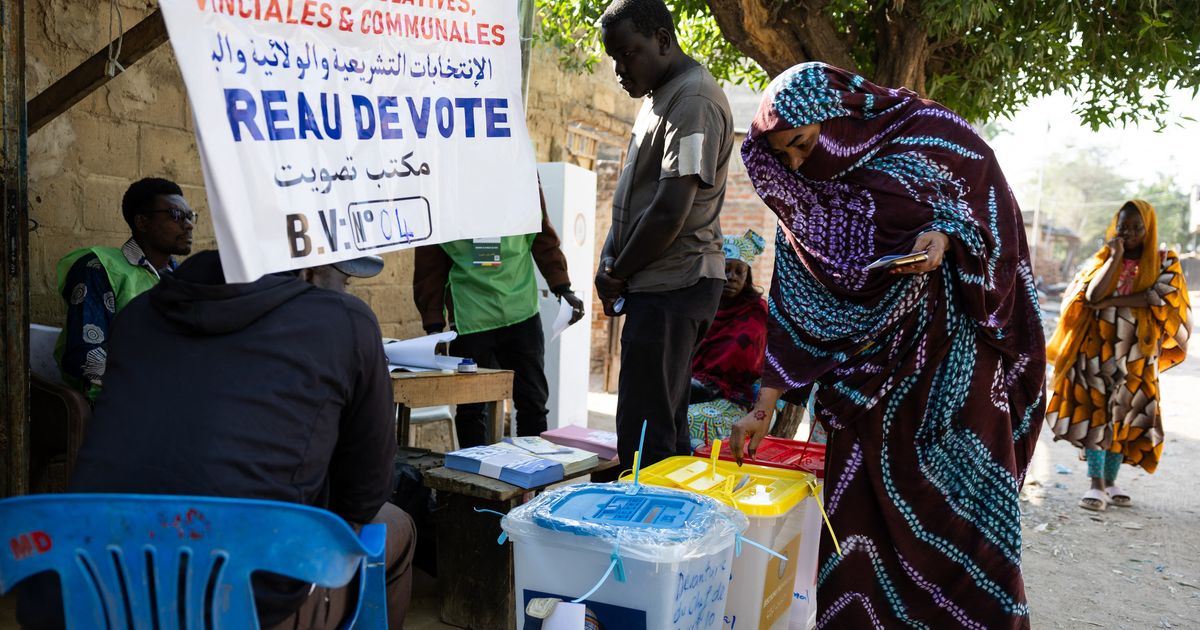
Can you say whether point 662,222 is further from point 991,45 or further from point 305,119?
point 991,45

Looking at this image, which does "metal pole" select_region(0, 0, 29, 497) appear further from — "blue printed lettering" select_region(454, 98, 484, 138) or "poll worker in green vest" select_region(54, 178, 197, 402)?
"blue printed lettering" select_region(454, 98, 484, 138)

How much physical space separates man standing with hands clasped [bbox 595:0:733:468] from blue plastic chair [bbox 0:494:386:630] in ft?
5.81

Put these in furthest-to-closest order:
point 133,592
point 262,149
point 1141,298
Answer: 1. point 1141,298
2. point 262,149
3. point 133,592

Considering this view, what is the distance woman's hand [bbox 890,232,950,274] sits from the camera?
2.27 meters

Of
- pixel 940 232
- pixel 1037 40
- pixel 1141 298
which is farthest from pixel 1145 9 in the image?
pixel 940 232

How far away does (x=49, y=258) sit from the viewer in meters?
3.79

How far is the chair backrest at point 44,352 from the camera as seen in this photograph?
3.49 metres

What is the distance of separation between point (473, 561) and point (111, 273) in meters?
1.69

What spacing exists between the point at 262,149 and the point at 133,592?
38.8 inches

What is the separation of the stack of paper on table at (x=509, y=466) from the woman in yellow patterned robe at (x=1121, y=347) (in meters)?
4.07

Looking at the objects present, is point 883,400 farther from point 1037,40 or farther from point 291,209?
point 1037,40

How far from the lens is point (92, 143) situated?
3.94 m

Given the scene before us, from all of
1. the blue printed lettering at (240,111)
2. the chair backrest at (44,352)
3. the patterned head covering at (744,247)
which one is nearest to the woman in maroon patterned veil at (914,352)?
the blue printed lettering at (240,111)

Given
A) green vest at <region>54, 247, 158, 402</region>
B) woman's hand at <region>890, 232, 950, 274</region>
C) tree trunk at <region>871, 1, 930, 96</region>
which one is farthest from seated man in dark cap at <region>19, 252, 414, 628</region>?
tree trunk at <region>871, 1, 930, 96</region>
